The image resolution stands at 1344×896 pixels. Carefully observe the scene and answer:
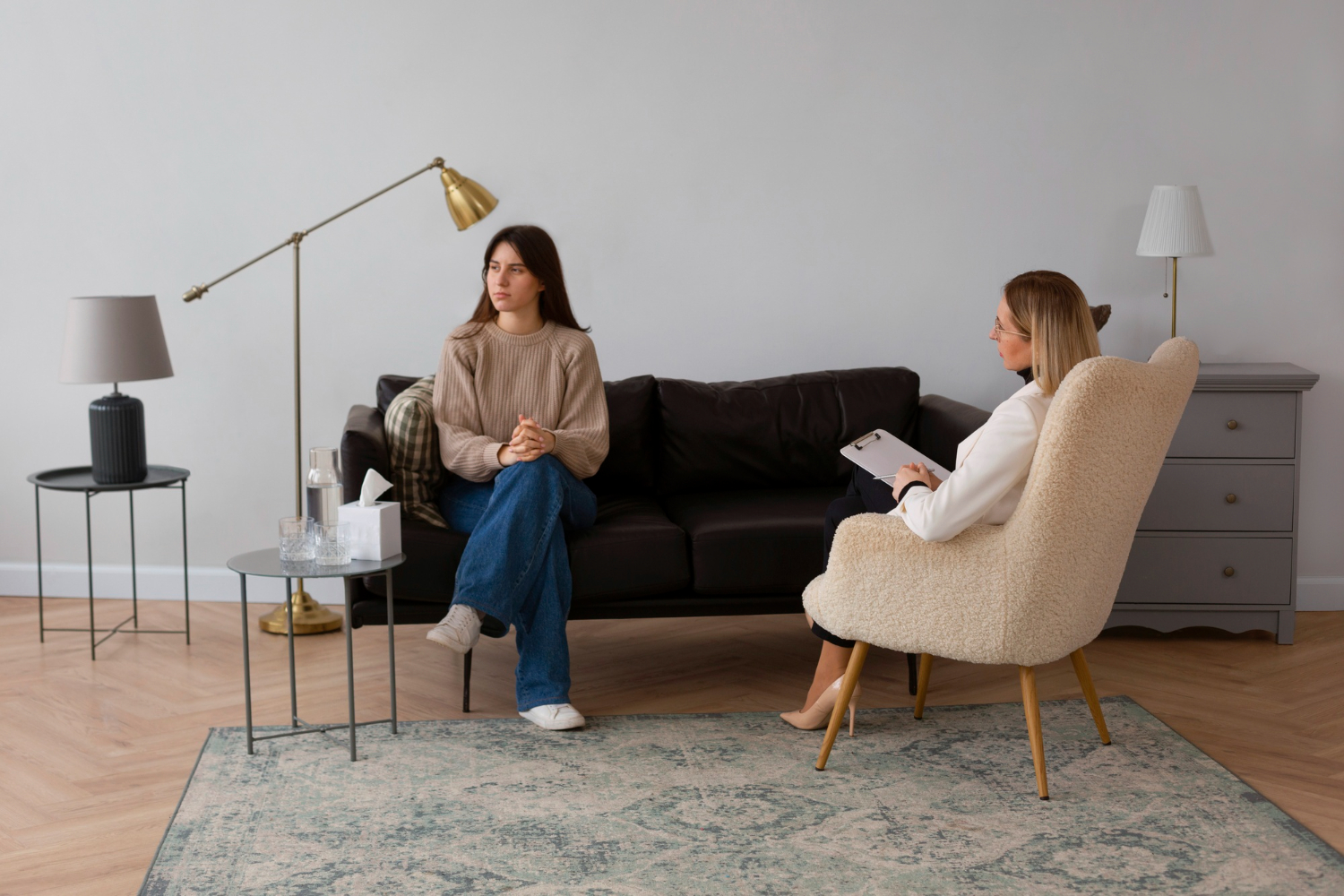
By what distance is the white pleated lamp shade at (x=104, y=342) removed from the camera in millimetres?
3375

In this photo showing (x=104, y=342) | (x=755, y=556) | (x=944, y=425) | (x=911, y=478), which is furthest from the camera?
(x=944, y=425)

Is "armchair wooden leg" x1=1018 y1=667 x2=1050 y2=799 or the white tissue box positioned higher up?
the white tissue box

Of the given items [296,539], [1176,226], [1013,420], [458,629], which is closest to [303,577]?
[296,539]

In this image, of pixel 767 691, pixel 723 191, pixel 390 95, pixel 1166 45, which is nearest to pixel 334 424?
pixel 390 95

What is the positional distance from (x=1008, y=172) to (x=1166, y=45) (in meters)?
0.67

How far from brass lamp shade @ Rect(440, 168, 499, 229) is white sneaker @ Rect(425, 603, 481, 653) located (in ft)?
4.11

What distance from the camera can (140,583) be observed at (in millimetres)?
4102

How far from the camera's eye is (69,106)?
3926 millimetres

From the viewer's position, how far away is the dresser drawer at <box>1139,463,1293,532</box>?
3586 millimetres

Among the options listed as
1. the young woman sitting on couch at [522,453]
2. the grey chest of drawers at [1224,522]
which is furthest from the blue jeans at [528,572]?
the grey chest of drawers at [1224,522]

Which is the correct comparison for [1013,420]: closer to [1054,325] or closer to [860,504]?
[1054,325]

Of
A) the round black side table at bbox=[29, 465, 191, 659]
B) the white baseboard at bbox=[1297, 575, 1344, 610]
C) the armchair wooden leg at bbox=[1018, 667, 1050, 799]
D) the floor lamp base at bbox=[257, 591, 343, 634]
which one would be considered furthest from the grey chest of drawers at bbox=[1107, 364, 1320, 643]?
the round black side table at bbox=[29, 465, 191, 659]

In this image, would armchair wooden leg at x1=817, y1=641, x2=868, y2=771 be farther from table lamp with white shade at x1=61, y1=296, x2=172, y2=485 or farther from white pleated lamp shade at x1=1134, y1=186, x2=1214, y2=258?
table lamp with white shade at x1=61, y1=296, x2=172, y2=485

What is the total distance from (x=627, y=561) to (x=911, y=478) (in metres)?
0.84
